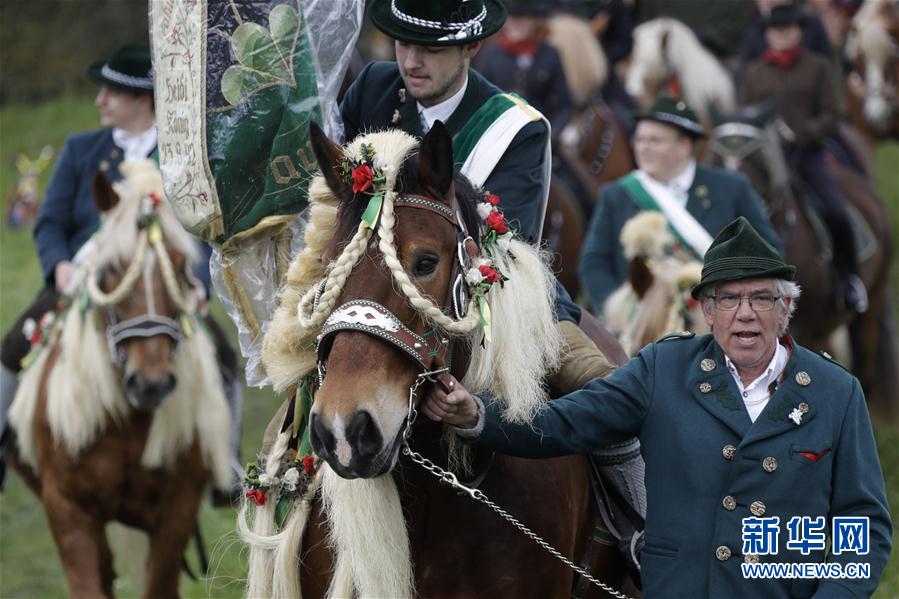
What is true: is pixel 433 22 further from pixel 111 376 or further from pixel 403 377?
pixel 111 376

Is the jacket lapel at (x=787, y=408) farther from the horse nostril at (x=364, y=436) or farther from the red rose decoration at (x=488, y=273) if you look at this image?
the horse nostril at (x=364, y=436)

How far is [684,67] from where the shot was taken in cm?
1580

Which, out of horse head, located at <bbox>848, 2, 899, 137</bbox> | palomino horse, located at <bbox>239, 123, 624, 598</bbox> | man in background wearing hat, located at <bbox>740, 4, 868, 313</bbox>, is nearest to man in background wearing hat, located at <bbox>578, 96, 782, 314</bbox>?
man in background wearing hat, located at <bbox>740, 4, 868, 313</bbox>

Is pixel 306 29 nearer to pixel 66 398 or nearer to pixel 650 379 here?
pixel 650 379

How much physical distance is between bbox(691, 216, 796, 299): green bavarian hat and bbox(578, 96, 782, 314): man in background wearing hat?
4072 millimetres

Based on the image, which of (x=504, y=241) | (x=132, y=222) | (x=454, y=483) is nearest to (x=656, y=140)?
(x=132, y=222)

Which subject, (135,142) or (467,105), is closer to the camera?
(467,105)

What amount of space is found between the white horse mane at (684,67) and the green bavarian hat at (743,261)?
11.3m

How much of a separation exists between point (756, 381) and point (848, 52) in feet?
38.2

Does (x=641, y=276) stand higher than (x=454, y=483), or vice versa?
(x=454, y=483)

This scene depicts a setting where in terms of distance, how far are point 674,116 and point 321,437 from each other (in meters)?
5.30

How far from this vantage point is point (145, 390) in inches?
286

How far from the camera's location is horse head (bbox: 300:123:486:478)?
3746mm

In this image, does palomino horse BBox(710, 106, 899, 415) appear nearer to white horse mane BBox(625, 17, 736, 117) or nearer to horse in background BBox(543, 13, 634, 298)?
horse in background BBox(543, 13, 634, 298)
